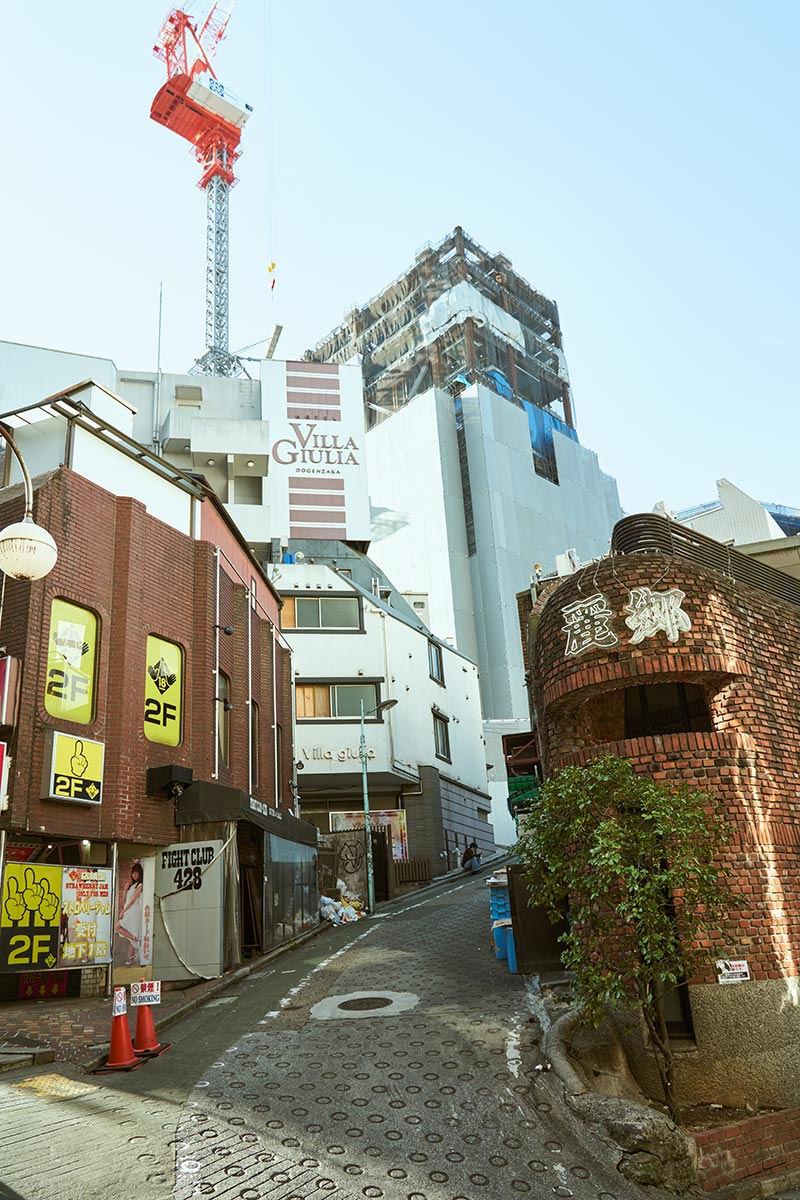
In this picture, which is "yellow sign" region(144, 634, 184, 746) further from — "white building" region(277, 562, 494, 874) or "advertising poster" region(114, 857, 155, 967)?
"white building" region(277, 562, 494, 874)

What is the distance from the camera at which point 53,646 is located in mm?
15508

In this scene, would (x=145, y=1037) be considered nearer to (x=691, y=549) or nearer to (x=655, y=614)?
(x=655, y=614)

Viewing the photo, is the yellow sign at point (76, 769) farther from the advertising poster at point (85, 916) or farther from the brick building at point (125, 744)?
the advertising poster at point (85, 916)

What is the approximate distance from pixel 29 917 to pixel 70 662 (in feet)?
14.0

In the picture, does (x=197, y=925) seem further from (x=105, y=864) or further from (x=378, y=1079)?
(x=378, y=1079)

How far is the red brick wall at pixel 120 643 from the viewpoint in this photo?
14703 millimetres

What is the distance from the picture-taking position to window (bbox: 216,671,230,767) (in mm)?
20031

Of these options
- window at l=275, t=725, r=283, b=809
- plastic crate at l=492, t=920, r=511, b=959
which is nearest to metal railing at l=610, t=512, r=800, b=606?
plastic crate at l=492, t=920, r=511, b=959

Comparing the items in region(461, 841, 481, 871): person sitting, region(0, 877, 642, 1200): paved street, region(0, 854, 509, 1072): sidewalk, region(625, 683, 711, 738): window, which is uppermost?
region(625, 683, 711, 738): window

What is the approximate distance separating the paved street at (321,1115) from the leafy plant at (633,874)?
1.31 metres

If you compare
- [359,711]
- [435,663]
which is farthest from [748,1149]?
[435,663]

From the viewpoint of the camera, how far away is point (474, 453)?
70.3m

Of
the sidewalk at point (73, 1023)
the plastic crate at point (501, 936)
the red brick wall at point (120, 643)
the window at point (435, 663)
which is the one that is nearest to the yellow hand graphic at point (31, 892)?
the red brick wall at point (120, 643)

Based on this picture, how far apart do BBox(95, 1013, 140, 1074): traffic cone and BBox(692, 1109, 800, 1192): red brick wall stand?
577 centimetres
